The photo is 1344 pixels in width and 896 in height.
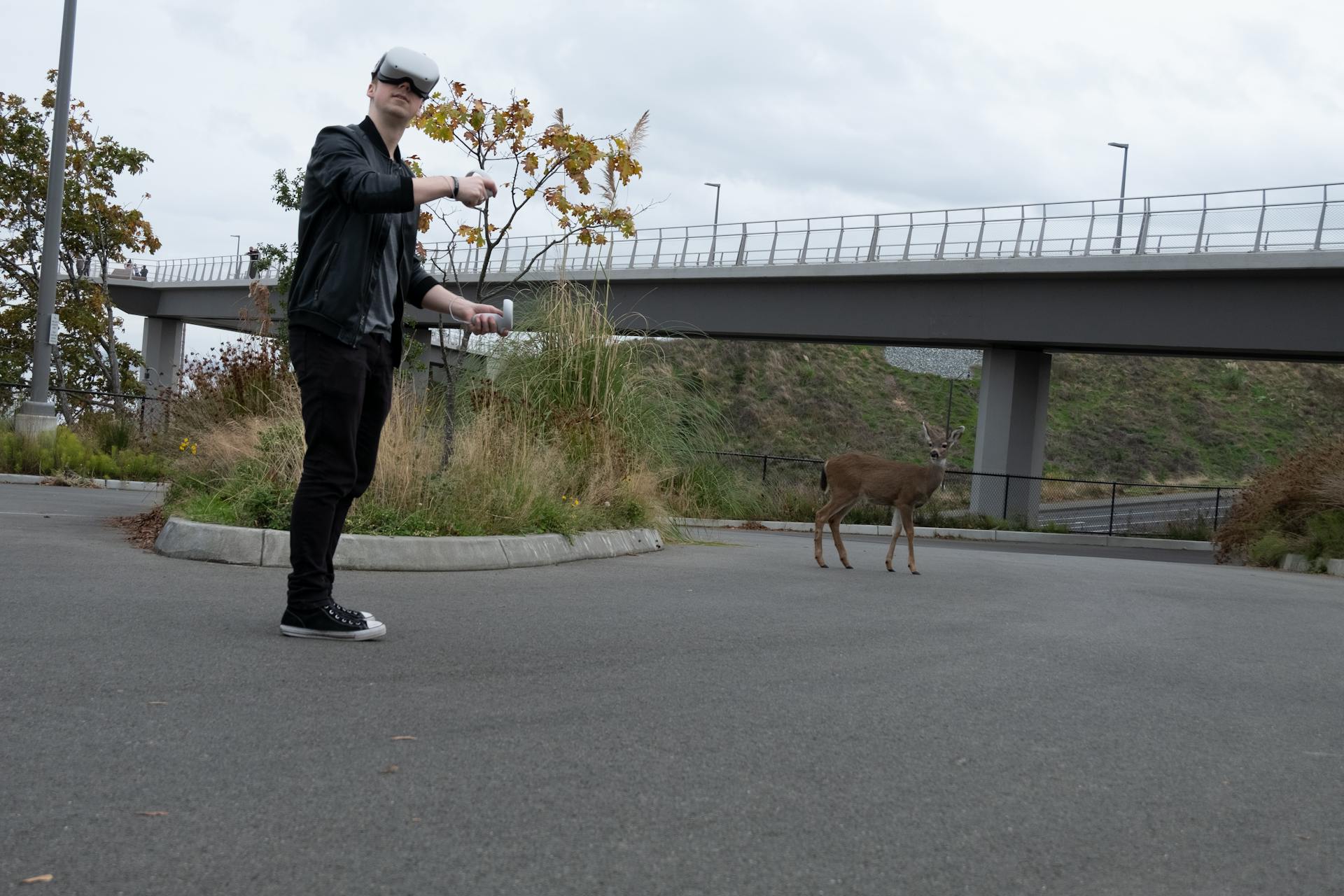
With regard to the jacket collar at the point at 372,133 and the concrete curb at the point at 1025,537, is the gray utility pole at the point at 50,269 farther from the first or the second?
the jacket collar at the point at 372,133

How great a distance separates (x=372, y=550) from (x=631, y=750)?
5.22 metres

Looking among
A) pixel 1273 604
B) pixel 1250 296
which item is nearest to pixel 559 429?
pixel 1273 604

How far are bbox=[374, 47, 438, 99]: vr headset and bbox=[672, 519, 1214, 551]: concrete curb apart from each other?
22.7 m

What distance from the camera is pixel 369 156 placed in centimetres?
579

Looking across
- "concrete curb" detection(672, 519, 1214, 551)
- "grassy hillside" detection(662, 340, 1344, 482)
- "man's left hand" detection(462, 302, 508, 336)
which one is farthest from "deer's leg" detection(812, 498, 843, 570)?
"grassy hillside" detection(662, 340, 1344, 482)

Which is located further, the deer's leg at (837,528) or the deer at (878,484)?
the deer at (878,484)

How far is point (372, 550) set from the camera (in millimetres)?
8938

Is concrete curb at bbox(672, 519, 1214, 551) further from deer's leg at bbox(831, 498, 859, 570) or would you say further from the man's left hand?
the man's left hand

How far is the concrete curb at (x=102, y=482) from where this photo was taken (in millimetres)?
18688

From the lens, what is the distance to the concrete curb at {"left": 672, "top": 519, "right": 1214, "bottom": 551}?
2995cm

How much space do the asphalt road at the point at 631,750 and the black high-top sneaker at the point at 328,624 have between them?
0.08 meters

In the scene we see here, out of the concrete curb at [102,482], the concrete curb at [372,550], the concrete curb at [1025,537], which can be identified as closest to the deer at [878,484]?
the concrete curb at [372,550]

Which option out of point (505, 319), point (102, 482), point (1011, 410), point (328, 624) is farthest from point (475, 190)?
point (1011, 410)

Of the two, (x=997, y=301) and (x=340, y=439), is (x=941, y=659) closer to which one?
(x=340, y=439)
